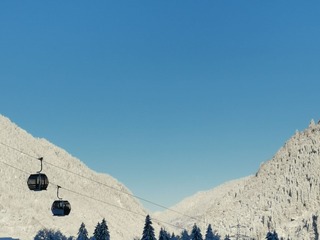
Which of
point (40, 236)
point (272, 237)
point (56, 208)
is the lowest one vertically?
point (56, 208)

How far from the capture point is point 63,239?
7840 inches

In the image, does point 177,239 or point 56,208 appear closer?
point 56,208

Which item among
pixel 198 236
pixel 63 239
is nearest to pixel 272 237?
pixel 198 236

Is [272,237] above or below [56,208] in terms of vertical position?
above

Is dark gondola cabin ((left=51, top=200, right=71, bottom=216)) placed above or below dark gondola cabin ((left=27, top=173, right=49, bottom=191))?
below

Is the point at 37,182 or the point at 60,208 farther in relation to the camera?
the point at 60,208

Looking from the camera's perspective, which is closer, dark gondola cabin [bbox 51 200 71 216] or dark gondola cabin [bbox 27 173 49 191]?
dark gondola cabin [bbox 27 173 49 191]

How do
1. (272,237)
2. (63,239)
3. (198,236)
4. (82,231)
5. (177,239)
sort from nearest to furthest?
(272,237) → (198,236) → (82,231) → (177,239) → (63,239)

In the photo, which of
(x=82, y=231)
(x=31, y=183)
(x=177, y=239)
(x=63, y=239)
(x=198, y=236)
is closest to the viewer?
(x=31, y=183)

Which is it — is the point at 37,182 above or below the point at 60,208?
above

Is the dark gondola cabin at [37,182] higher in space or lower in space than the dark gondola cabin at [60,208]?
higher

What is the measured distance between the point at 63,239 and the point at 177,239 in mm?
55650

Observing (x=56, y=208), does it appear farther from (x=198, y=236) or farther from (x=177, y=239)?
(x=177, y=239)

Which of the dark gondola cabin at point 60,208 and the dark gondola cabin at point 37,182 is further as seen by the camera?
the dark gondola cabin at point 60,208
